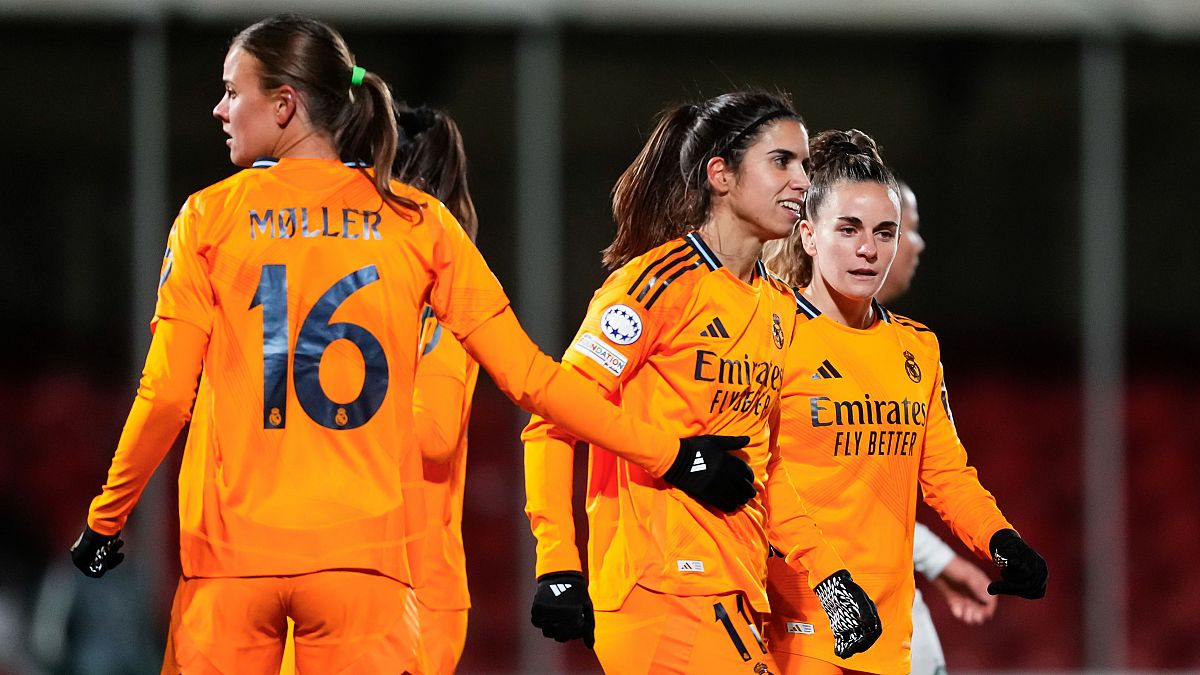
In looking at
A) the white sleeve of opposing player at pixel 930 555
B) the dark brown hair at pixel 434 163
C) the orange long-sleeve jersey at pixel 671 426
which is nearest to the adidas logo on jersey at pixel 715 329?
the orange long-sleeve jersey at pixel 671 426

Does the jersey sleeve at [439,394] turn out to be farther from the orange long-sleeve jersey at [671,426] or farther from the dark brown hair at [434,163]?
the orange long-sleeve jersey at [671,426]

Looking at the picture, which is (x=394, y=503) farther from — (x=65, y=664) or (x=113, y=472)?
(x=65, y=664)

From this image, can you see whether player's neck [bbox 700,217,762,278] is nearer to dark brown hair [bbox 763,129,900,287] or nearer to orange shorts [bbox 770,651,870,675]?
dark brown hair [bbox 763,129,900,287]

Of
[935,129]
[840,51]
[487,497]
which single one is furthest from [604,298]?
[935,129]

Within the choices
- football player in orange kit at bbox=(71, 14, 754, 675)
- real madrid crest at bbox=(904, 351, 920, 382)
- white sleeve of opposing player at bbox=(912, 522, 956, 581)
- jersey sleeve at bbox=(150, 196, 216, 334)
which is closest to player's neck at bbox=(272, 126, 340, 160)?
football player in orange kit at bbox=(71, 14, 754, 675)

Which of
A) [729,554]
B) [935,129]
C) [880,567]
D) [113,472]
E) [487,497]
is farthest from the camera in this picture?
[935,129]

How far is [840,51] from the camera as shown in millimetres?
8789

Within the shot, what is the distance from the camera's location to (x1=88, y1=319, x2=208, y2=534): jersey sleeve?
2.38 m

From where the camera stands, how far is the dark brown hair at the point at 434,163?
3.49m

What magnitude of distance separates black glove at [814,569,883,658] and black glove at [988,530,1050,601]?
380 millimetres

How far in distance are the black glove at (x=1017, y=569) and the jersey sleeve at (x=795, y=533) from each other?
353 millimetres

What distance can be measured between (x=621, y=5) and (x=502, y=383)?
6.09m

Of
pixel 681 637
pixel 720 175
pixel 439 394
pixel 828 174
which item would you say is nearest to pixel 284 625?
pixel 681 637

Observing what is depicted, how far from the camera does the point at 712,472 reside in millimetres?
2627
